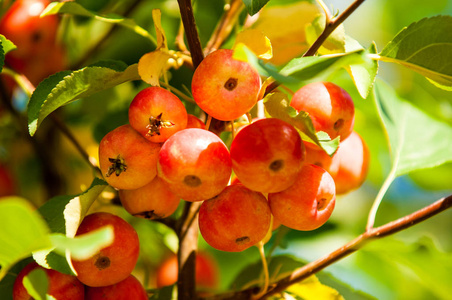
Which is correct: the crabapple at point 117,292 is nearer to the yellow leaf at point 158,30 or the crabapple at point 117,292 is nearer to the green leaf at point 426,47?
the yellow leaf at point 158,30

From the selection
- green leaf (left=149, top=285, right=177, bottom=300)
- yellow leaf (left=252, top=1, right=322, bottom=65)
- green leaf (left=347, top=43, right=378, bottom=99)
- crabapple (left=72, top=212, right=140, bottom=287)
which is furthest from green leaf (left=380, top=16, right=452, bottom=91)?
green leaf (left=149, top=285, right=177, bottom=300)

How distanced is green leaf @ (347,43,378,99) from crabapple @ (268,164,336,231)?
0.16 metres

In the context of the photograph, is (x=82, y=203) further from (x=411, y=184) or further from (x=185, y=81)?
(x=411, y=184)

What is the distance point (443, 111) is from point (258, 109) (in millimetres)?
778

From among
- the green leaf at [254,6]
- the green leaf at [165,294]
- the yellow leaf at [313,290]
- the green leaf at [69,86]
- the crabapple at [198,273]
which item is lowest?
the crabapple at [198,273]

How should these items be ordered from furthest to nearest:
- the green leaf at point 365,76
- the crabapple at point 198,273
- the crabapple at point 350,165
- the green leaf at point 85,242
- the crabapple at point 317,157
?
the crabapple at point 198,273 < the crabapple at point 350,165 < the crabapple at point 317,157 < the green leaf at point 365,76 < the green leaf at point 85,242

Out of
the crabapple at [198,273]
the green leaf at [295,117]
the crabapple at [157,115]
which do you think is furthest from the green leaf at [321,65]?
the crabapple at [198,273]

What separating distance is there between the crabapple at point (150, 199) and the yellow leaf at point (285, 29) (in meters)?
0.53

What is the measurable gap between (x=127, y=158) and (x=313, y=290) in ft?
1.60

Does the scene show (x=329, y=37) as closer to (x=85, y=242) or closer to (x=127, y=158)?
(x=127, y=158)

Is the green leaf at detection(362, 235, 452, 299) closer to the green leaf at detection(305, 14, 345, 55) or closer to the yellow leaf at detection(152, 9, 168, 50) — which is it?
the green leaf at detection(305, 14, 345, 55)

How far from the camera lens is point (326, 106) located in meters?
0.99

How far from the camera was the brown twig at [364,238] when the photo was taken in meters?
1.00

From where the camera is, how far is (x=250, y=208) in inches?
36.6
